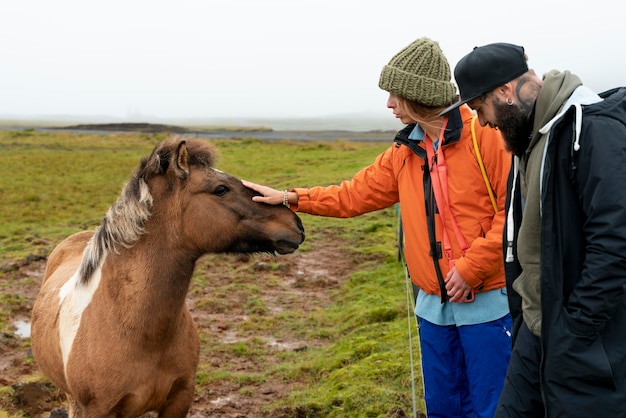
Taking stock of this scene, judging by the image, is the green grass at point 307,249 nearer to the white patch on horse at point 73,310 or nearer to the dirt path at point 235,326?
the dirt path at point 235,326

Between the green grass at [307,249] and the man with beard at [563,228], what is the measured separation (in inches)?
79.1

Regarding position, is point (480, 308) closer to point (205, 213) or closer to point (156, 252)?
point (205, 213)

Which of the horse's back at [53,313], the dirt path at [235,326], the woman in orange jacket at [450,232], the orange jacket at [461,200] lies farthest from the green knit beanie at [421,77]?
the horse's back at [53,313]

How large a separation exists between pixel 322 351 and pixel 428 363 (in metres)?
3.61

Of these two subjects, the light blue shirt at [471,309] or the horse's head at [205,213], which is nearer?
the light blue shirt at [471,309]

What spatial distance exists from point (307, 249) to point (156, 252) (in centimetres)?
787

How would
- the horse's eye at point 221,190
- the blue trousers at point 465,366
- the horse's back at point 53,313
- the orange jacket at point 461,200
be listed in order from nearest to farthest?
the orange jacket at point 461,200
the blue trousers at point 465,366
the horse's eye at point 221,190
the horse's back at point 53,313

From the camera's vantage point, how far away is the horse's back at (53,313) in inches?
177

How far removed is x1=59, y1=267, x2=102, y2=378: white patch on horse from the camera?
402cm

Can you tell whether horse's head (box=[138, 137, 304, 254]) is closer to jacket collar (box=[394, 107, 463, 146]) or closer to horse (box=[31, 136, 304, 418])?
horse (box=[31, 136, 304, 418])

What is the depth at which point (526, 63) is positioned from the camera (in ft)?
8.10

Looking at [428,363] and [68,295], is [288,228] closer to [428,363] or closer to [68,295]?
[428,363]

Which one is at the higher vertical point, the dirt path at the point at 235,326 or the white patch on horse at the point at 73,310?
the white patch on horse at the point at 73,310

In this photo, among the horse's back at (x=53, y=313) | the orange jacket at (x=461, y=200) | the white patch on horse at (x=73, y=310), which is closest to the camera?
the orange jacket at (x=461, y=200)
